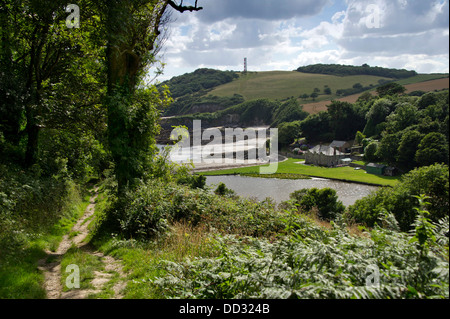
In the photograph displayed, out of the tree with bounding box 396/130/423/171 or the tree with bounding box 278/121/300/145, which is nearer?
the tree with bounding box 396/130/423/171

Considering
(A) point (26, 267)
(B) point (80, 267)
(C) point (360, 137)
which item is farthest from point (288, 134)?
(A) point (26, 267)

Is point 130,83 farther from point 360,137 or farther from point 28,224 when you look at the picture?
point 360,137

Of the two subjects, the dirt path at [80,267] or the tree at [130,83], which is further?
the tree at [130,83]

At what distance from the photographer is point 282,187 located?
172 feet

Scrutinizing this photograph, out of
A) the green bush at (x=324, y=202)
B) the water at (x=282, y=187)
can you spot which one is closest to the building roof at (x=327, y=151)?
the water at (x=282, y=187)

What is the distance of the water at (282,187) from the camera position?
45.8 metres

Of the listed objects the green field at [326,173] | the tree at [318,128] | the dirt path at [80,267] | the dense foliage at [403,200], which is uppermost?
the tree at [318,128]

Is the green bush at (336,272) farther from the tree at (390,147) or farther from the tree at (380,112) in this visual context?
the tree at (380,112)

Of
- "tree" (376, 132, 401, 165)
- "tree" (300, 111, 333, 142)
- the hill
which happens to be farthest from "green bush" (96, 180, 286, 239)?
the hill

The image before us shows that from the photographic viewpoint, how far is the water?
45750 mm

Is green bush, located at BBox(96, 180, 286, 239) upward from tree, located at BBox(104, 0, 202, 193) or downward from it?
downward

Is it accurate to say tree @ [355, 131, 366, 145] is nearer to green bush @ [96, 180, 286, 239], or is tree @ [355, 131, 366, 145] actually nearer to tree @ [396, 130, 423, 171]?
tree @ [396, 130, 423, 171]

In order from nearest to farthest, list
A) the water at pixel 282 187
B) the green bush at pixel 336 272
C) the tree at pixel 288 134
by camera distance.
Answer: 1. the green bush at pixel 336 272
2. the water at pixel 282 187
3. the tree at pixel 288 134

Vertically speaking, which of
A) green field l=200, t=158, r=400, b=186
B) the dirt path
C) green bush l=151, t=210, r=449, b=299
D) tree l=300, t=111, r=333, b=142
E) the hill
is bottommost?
green field l=200, t=158, r=400, b=186
